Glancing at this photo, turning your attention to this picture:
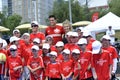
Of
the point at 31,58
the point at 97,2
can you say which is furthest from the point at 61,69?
the point at 97,2

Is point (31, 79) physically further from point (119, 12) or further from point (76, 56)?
point (119, 12)

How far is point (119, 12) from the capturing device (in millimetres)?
53062

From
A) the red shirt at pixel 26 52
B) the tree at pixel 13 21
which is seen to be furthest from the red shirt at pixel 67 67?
the tree at pixel 13 21

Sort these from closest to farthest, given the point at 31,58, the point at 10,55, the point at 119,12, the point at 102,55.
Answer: the point at 102,55 → the point at 31,58 → the point at 10,55 → the point at 119,12

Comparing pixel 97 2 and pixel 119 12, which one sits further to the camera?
pixel 97 2

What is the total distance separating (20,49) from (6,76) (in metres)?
0.95

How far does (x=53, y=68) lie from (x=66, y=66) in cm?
54

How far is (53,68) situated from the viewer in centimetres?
1032

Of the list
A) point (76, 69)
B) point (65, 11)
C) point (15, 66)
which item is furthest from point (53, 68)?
point (65, 11)

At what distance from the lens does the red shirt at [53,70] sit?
10262 millimetres

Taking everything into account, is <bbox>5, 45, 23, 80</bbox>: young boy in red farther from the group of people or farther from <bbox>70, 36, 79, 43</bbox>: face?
<bbox>70, 36, 79, 43</bbox>: face

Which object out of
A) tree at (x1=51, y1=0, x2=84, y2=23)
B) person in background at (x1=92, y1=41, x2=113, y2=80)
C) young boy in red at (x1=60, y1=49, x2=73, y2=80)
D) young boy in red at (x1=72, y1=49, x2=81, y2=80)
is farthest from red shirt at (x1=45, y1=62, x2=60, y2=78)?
tree at (x1=51, y1=0, x2=84, y2=23)

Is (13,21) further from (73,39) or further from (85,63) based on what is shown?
(85,63)

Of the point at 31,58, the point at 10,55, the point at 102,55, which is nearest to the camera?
the point at 102,55
